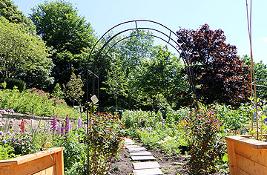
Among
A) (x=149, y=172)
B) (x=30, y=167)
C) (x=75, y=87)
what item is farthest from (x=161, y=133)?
(x=75, y=87)

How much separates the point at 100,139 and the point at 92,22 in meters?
29.2

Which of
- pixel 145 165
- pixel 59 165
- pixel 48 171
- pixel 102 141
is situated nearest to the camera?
pixel 48 171

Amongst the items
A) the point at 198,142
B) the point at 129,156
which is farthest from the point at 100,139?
the point at 129,156

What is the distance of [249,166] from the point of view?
3.12 meters

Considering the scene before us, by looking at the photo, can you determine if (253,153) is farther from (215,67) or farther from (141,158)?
(215,67)

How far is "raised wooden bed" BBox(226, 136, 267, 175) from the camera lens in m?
2.61

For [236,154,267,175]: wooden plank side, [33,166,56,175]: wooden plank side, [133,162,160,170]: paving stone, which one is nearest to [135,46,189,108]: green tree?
[133,162,160,170]: paving stone

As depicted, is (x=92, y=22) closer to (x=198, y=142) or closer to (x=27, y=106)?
(x=27, y=106)

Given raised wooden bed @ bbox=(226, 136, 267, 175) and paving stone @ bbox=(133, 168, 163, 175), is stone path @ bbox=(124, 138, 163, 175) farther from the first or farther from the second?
raised wooden bed @ bbox=(226, 136, 267, 175)

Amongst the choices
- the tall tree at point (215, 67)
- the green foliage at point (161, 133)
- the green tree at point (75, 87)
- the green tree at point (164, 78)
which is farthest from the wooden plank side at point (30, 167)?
the green tree at point (75, 87)

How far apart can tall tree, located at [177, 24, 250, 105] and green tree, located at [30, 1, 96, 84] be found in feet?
38.6

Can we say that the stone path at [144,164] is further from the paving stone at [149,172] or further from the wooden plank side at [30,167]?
the wooden plank side at [30,167]

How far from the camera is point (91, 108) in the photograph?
15.2ft

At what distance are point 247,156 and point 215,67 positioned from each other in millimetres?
11925
